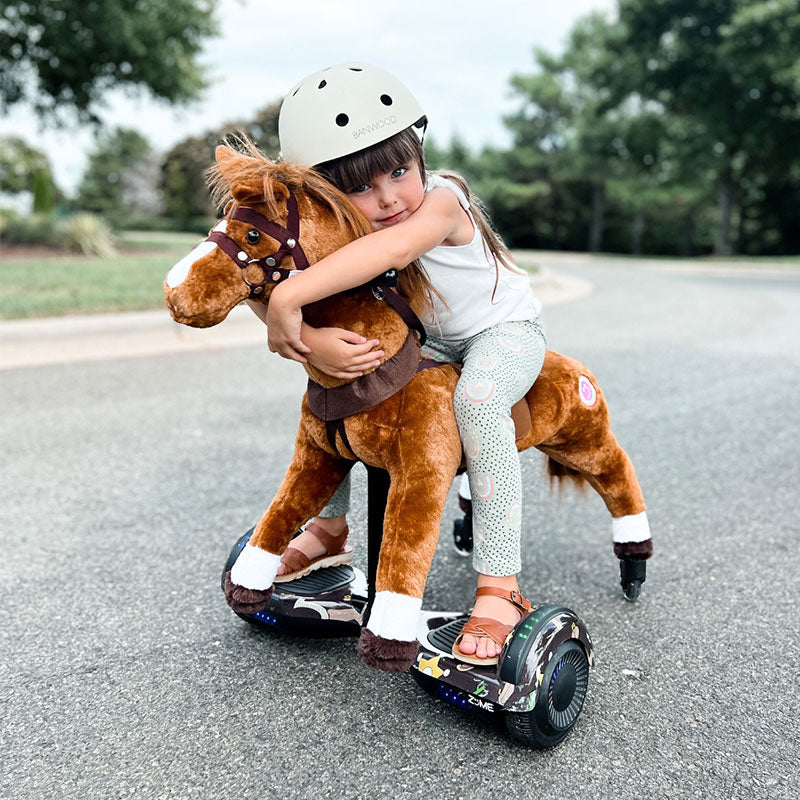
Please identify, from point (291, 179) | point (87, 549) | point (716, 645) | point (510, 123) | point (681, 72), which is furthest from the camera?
point (510, 123)

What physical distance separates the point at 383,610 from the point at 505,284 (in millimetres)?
920

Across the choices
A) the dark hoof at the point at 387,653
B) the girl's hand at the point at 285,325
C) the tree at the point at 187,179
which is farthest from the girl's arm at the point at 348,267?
the tree at the point at 187,179

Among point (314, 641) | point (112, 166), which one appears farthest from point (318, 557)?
point (112, 166)

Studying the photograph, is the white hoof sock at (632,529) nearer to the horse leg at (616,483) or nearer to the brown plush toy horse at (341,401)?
the horse leg at (616,483)

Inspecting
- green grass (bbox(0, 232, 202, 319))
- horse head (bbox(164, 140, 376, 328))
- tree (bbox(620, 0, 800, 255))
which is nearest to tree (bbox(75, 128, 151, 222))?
tree (bbox(620, 0, 800, 255))

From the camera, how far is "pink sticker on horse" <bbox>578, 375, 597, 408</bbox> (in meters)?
2.23

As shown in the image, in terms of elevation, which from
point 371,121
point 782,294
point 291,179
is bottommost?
point 782,294

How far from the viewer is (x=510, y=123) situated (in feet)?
107

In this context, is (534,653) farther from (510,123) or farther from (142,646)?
(510,123)

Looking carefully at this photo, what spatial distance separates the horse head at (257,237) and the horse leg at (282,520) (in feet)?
1.57

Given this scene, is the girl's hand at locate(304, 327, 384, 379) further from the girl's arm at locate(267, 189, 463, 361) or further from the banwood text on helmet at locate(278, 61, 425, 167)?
the banwood text on helmet at locate(278, 61, 425, 167)

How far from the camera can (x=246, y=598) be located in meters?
1.98

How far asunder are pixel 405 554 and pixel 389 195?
811mm

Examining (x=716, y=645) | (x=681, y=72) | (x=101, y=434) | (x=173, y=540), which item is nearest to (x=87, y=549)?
(x=173, y=540)
